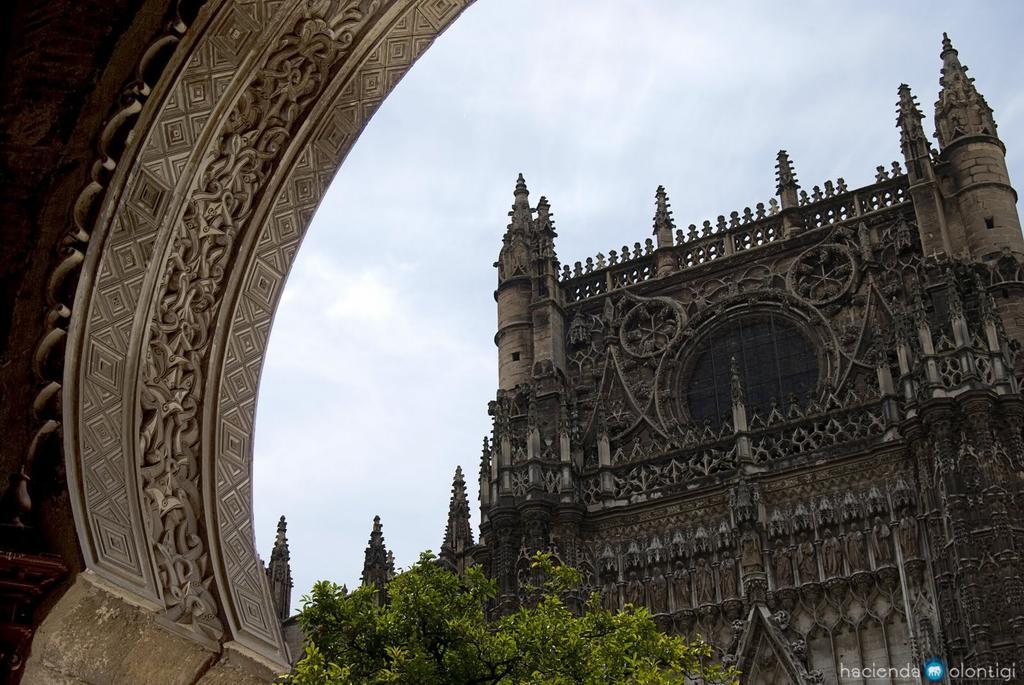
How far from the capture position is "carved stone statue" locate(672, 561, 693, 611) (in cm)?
2527

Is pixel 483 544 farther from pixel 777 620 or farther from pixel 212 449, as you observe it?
pixel 212 449

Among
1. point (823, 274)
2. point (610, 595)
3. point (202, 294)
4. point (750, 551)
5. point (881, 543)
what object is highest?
point (823, 274)

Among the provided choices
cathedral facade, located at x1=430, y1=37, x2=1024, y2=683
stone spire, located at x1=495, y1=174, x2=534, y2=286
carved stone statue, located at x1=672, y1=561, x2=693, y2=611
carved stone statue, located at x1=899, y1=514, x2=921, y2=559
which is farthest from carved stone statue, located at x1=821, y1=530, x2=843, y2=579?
stone spire, located at x1=495, y1=174, x2=534, y2=286

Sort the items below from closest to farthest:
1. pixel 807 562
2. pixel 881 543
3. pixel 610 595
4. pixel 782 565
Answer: pixel 881 543, pixel 807 562, pixel 782 565, pixel 610 595

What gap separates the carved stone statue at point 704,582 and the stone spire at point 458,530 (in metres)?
6.10

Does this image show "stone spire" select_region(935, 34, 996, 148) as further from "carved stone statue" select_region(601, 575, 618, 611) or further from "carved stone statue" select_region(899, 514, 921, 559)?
"carved stone statue" select_region(601, 575, 618, 611)

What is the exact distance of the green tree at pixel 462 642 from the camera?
14656mm

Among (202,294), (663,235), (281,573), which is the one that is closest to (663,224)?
(663,235)

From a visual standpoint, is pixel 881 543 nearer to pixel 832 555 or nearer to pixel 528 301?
pixel 832 555

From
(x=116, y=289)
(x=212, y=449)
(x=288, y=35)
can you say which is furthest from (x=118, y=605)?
(x=288, y=35)

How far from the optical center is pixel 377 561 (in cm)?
2961

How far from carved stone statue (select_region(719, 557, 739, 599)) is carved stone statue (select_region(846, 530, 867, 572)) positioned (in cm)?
228

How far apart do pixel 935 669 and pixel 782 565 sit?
153 inches

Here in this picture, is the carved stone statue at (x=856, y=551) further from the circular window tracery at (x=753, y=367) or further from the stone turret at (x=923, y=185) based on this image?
the stone turret at (x=923, y=185)
